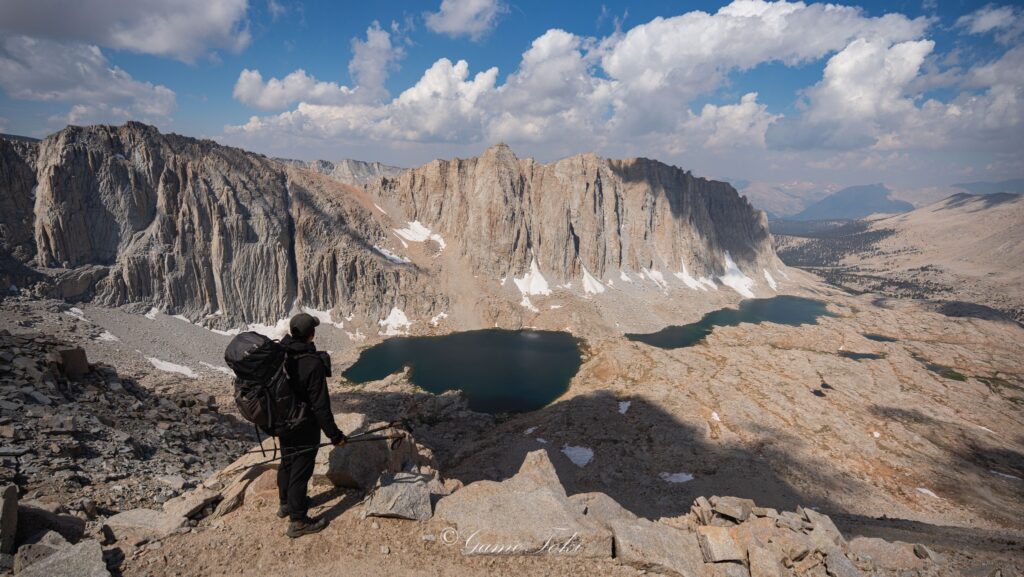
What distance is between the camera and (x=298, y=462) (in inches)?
293

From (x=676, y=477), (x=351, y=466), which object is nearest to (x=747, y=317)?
(x=676, y=477)

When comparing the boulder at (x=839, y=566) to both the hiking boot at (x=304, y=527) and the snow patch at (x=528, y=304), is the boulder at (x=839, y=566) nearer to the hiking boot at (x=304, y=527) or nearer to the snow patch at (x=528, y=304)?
the hiking boot at (x=304, y=527)

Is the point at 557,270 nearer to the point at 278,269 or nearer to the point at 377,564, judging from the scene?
the point at 278,269

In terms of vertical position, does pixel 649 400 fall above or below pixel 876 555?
below

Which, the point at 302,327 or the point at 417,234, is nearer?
the point at 302,327

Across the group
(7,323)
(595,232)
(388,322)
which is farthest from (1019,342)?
(7,323)

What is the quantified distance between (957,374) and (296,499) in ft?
338

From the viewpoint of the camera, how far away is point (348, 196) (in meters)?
96.4

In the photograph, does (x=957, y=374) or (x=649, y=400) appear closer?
(x=649, y=400)

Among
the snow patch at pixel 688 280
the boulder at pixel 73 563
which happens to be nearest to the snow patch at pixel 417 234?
the snow patch at pixel 688 280

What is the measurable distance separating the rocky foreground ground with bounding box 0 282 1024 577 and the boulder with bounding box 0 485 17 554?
0.05 meters

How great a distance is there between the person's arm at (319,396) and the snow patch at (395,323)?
7491 centimetres

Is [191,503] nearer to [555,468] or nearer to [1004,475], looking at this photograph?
[555,468]

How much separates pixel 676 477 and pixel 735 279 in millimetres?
128702
